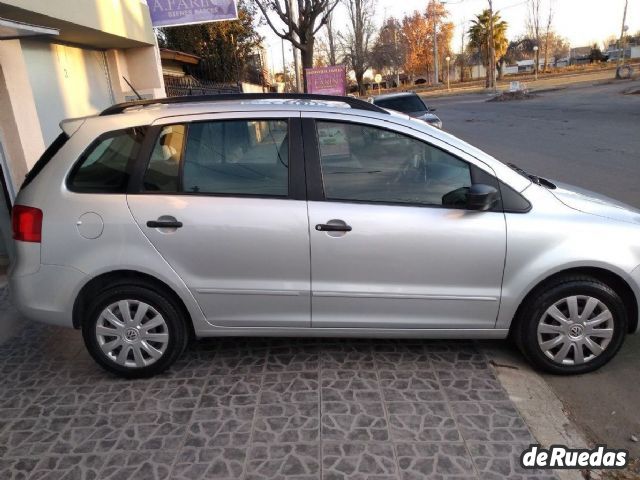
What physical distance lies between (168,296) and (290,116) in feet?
4.52

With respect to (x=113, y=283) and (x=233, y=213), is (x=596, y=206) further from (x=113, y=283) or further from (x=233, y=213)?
(x=113, y=283)

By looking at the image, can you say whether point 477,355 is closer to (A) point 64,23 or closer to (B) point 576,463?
(B) point 576,463

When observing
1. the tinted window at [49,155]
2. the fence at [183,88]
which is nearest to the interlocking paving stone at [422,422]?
the tinted window at [49,155]

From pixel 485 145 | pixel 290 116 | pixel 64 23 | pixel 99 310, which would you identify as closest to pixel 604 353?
pixel 290 116

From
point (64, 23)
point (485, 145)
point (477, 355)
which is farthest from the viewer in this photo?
point (485, 145)

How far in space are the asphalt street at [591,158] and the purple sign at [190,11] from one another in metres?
6.28

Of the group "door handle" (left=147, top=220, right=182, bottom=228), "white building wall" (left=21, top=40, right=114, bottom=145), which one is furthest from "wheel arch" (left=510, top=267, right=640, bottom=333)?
"white building wall" (left=21, top=40, right=114, bottom=145)

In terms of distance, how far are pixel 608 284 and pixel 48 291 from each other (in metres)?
3.51

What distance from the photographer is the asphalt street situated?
286cm

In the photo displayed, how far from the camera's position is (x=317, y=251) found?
2998 mm

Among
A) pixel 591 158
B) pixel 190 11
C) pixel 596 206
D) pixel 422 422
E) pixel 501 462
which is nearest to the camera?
pixel 501 462

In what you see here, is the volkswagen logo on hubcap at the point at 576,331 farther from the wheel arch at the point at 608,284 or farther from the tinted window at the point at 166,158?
the tinted window at the point at 166,158

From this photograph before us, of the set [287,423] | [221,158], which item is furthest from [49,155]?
[287,423]

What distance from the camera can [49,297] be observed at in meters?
3.15
